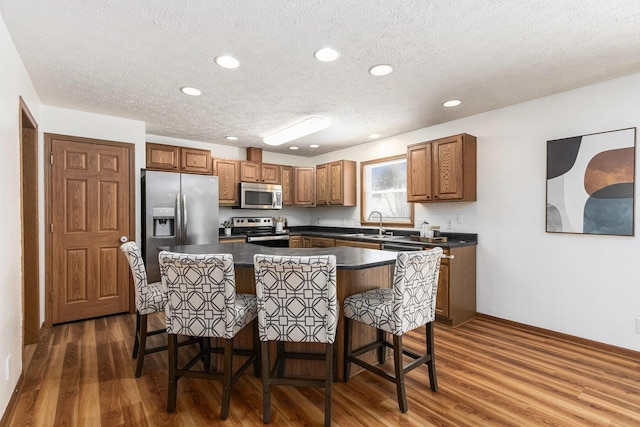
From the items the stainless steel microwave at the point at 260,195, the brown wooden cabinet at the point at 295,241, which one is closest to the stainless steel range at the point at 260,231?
the brown wooden cabinet at the point at 295,241

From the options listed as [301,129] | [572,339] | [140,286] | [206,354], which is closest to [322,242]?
[301,129]

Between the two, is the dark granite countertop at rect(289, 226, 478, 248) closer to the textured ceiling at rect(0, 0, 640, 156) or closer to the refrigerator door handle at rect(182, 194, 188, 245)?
the textured ceiling at rect(0, 0, 640, 156)

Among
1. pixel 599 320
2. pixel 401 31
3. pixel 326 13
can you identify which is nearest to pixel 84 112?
pixel 326 13

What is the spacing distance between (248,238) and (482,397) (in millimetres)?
3711

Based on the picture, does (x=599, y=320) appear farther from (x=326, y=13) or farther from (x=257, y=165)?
(x=257, y=165)

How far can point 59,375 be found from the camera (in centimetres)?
243

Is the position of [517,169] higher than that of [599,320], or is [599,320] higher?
[517,169]

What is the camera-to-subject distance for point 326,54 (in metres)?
2.36

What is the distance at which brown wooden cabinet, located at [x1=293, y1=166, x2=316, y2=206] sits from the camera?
5.93 metres

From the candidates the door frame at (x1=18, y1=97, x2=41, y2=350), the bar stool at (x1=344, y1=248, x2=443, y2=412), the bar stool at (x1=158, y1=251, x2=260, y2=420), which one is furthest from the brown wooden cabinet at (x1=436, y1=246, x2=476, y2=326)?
the door frame at (x1=18, y1=97, x2=41, y2=350)

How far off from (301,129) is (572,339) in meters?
3.55

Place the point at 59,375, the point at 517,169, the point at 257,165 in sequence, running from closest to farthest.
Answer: the point at 59,375 → the point at 517,169 → the point at 257,165

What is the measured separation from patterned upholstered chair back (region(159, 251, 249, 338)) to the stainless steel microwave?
3358 mm

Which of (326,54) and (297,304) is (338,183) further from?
(297,304)
